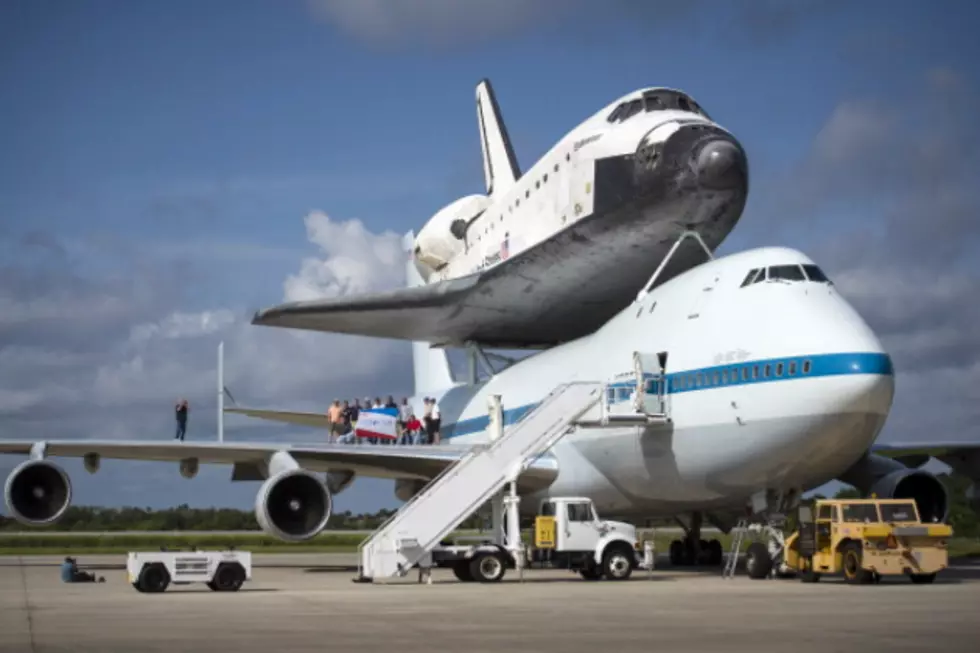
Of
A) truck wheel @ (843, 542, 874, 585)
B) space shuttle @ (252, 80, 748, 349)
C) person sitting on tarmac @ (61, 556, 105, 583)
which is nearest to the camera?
truck wheel @ (843, 542, 874, 585)

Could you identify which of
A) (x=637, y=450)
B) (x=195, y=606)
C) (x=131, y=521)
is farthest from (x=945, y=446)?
(x=131, y=521)

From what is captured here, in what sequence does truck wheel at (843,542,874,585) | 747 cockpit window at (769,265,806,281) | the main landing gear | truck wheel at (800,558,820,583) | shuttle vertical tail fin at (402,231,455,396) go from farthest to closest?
1. shuttle vertical tail fin at (402,231,455,396)
2. the main landing gear
3. 747 cockpit window at (769,265,806,281)
4. truck wheel at (800,558,820,583)
5. truck wheel at (843,542,874,585)

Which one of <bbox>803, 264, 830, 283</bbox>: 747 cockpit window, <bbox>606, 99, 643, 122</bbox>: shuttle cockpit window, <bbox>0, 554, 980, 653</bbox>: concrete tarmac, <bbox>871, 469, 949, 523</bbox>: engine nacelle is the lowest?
<bbox>0, 554, 980, 653</bbox>: concrete tarmac

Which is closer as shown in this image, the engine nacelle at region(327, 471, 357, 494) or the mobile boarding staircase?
the mobile boarding staircase

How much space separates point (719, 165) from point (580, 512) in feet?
25.4

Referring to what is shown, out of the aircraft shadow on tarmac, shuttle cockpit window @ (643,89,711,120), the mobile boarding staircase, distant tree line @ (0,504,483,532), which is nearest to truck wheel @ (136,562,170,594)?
the mobile boarding staircase

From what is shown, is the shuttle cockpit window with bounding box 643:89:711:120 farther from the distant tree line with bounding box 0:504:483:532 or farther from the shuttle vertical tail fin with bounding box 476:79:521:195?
the distant tree line with bounding box 0:504:483:532

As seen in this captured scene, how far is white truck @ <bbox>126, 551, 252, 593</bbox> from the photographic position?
20.6m

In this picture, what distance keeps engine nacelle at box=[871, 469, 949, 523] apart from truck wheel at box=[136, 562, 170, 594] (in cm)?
1257

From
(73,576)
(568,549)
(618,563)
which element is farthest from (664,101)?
(73,576)

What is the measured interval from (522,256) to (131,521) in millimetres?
43883

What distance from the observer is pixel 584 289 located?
31531mm

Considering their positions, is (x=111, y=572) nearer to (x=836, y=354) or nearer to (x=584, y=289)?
(x=584, y=289)

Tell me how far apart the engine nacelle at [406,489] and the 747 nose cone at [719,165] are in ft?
33.5
